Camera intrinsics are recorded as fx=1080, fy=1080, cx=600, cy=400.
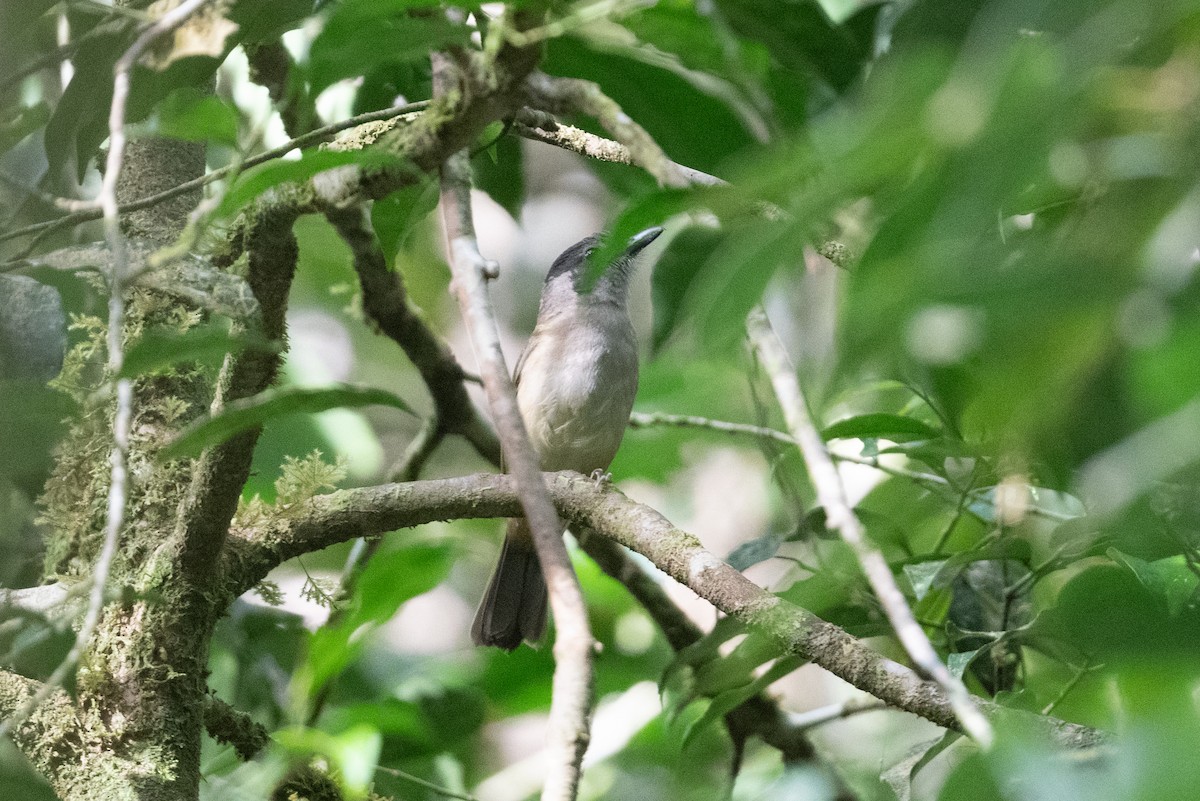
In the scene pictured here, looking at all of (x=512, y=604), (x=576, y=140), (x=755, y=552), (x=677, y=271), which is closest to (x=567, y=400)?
(x=512, y=604)

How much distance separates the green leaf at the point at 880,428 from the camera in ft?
6.93

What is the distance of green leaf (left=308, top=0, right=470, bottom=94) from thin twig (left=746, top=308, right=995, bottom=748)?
453 mm

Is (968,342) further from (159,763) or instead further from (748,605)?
(159,763)

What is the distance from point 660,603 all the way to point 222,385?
1.69m

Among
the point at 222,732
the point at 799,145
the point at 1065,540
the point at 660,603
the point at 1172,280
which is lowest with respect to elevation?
the point at 1172,280

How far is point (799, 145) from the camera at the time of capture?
702 millimetres

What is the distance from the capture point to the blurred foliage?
2.02 ft

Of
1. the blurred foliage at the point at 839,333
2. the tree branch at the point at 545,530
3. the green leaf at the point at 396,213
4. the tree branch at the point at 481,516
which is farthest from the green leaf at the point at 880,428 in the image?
the tree branch at the point at 545,530

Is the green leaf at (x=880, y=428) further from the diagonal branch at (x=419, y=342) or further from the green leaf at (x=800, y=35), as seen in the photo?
the diagonal branch at (x=419, y=342)

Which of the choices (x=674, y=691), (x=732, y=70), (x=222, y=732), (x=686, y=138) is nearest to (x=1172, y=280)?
(x=732, y=70)

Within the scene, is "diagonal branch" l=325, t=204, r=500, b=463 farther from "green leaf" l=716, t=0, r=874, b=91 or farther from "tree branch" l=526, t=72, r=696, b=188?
"green leaf" l=716, t=0, r=874, b=91

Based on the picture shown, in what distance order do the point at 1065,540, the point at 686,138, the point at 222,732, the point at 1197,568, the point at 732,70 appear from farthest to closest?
the point at 222,732, the point at 1065,540, the point at 1197,568, the point at 686,138, the point at 732,70

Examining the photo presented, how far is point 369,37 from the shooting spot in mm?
1065

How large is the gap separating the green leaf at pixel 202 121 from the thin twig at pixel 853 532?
2.31ft
